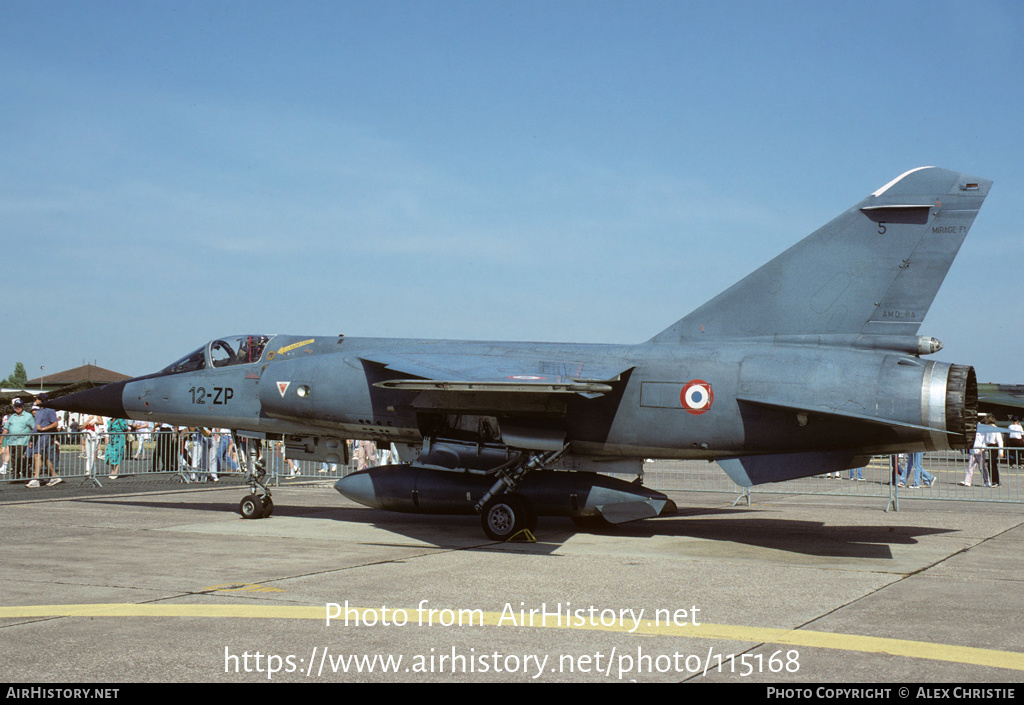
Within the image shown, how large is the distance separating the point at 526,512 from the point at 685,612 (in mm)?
4731

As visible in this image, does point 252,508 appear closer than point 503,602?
No

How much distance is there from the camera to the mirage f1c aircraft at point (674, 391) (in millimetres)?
10453

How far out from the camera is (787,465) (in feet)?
36.7

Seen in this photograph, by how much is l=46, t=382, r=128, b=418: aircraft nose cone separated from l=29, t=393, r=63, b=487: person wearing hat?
18.3 feet

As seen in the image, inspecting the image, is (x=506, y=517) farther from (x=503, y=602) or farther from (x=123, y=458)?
(x=123, y=458)

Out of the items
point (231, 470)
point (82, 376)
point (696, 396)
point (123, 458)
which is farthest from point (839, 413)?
point (82, 376)

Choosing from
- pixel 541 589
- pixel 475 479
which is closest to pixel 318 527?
pixel 475 479

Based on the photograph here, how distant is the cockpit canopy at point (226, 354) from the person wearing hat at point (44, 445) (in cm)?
709

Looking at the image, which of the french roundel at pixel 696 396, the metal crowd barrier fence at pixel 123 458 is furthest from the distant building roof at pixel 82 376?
the french roundel at pixel 696 396

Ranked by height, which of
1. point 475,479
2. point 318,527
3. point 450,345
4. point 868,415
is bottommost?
point 318,527

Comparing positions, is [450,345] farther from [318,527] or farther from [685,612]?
[685,612]

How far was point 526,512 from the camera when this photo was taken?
38.9ft

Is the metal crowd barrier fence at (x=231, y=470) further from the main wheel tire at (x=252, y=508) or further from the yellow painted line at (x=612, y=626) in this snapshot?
the yellow painted line at (x=612, y=626)

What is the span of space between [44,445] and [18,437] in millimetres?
687
